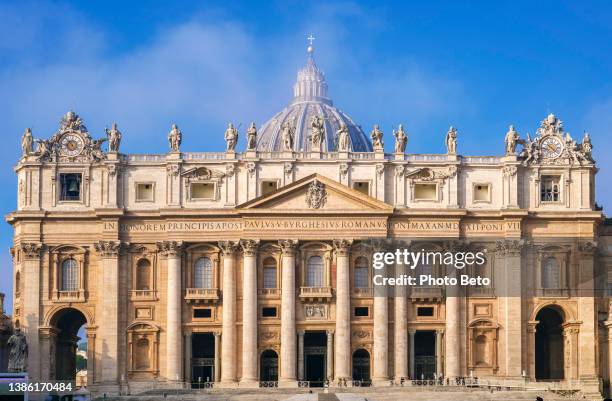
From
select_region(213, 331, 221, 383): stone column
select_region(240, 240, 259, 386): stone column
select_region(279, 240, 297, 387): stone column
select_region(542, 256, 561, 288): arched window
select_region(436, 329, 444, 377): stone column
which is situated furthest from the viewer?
select_region(542, 256, 561, 288): arched window

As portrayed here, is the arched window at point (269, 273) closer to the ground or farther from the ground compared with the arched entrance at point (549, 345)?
farther from the ground

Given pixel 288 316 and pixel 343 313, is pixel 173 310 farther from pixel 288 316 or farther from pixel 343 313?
pixel 343 313

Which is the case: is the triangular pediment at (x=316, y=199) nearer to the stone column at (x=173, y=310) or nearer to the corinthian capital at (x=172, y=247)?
the corinthian capital at (x=172, y=247)

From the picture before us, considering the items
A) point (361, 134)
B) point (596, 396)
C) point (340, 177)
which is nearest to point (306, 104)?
point (361, 134)

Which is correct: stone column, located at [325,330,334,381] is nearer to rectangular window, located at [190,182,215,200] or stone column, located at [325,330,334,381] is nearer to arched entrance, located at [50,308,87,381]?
rectangular window, located at [190,182,215,200]

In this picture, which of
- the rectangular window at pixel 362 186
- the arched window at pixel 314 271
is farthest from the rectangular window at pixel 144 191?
the rectangular window at pixel 362 186

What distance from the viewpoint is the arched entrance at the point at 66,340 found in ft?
355

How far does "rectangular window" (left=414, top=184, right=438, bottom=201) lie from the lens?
108750 millimetres

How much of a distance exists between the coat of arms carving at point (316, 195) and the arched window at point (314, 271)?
388cm

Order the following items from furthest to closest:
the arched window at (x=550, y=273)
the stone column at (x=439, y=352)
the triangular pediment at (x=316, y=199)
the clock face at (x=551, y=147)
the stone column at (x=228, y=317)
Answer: the clock face at (x=551, y=147), the arched window at (x=550, y=273), the stone column at (x=439, y=352), the triangular pediment at (x=316, y=199), the stone column at (x=228, y=317)

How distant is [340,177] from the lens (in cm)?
10781

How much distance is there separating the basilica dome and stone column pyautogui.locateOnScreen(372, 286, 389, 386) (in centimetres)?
3682

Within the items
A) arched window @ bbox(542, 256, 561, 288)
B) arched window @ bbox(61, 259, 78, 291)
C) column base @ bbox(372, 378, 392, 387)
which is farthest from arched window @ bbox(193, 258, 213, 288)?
arched window @ bbox(542, 256, 561, 288)

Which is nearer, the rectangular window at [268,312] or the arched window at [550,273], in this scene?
the rectangular window at [268,312]
